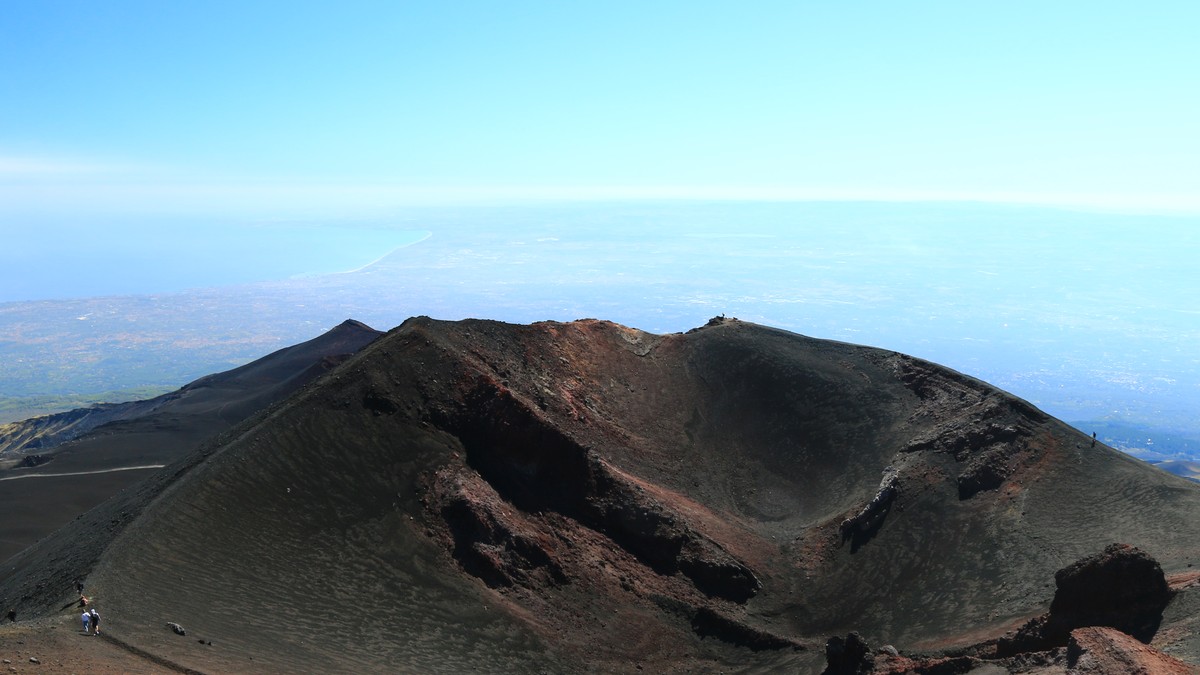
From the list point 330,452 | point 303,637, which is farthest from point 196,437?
point 303,637

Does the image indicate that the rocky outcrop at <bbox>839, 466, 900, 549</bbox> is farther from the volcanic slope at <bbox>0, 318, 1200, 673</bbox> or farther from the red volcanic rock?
the red volcanic rock

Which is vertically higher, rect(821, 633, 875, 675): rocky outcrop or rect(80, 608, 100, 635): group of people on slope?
rect(80, 608, 100, 635): group of people on slope

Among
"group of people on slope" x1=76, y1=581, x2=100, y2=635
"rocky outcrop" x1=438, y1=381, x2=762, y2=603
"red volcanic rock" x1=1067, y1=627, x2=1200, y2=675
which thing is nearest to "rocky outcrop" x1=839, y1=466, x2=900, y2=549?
"rocky outcrop" x1=438, y1=381, x2=762, y2=603

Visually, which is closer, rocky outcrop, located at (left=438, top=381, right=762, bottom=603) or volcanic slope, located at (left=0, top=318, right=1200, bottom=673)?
volcanic slope, located at (left=0, top=318, right=1200, bottom=673)

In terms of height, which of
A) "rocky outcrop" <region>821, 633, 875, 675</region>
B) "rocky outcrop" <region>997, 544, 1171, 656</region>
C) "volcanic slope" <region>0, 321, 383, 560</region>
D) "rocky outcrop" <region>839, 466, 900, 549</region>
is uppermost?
"rocky outcrop" <region>997, 544, 1171, 656</region>

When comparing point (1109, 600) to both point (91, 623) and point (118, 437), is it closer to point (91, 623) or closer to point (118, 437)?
point (91, 623)

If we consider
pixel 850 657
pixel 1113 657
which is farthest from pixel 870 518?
pixel 1113 657

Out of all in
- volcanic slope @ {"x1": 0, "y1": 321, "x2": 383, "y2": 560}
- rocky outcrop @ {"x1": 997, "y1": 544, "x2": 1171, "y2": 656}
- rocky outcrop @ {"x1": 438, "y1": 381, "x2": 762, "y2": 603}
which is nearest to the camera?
A: rocky outcrop @ {"x1": 997, "y1": 544, "x2": 1171, "y2": 656}
